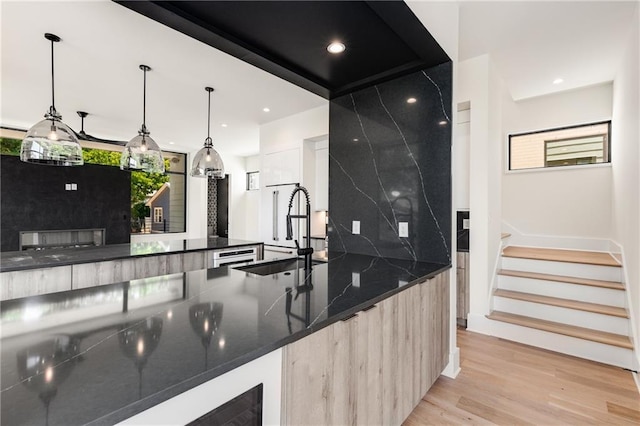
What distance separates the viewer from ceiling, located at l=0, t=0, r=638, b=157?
71.5 inches

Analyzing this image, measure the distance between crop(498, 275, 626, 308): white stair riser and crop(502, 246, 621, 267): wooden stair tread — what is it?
32cm

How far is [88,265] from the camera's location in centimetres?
246

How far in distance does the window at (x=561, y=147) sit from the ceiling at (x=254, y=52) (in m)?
0.66

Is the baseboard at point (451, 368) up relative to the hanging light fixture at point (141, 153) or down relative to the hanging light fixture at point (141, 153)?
down

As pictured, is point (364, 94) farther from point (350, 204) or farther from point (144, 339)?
point (144, 339)

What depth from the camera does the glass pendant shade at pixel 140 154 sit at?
303 centimetres

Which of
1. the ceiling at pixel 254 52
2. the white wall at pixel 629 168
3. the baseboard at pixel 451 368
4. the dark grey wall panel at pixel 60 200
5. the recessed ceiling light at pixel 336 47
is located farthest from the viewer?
the dark grey wall panel at pixel 60 200

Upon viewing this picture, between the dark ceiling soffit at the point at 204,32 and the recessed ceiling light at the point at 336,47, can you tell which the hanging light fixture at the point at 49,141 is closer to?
the dark ceiling soffit at the point at 204,32

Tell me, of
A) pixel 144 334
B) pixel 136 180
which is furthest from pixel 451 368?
pixel 136 180

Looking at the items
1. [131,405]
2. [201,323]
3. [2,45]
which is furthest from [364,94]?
[2,45]

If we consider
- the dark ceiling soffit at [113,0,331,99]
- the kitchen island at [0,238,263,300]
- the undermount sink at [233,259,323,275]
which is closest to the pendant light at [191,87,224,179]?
the kitchen island at [0,238,263,300]

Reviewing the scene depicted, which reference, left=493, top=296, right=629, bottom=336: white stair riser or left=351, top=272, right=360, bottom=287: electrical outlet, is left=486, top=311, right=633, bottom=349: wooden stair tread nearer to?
left=493, top=296, right=629, bottom=336: white stair riser

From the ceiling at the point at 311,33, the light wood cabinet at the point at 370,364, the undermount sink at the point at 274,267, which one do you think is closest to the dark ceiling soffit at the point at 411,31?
the ceiling at the point at 311,33

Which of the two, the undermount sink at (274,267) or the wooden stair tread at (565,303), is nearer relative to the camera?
the undermount sink at (274,267)
